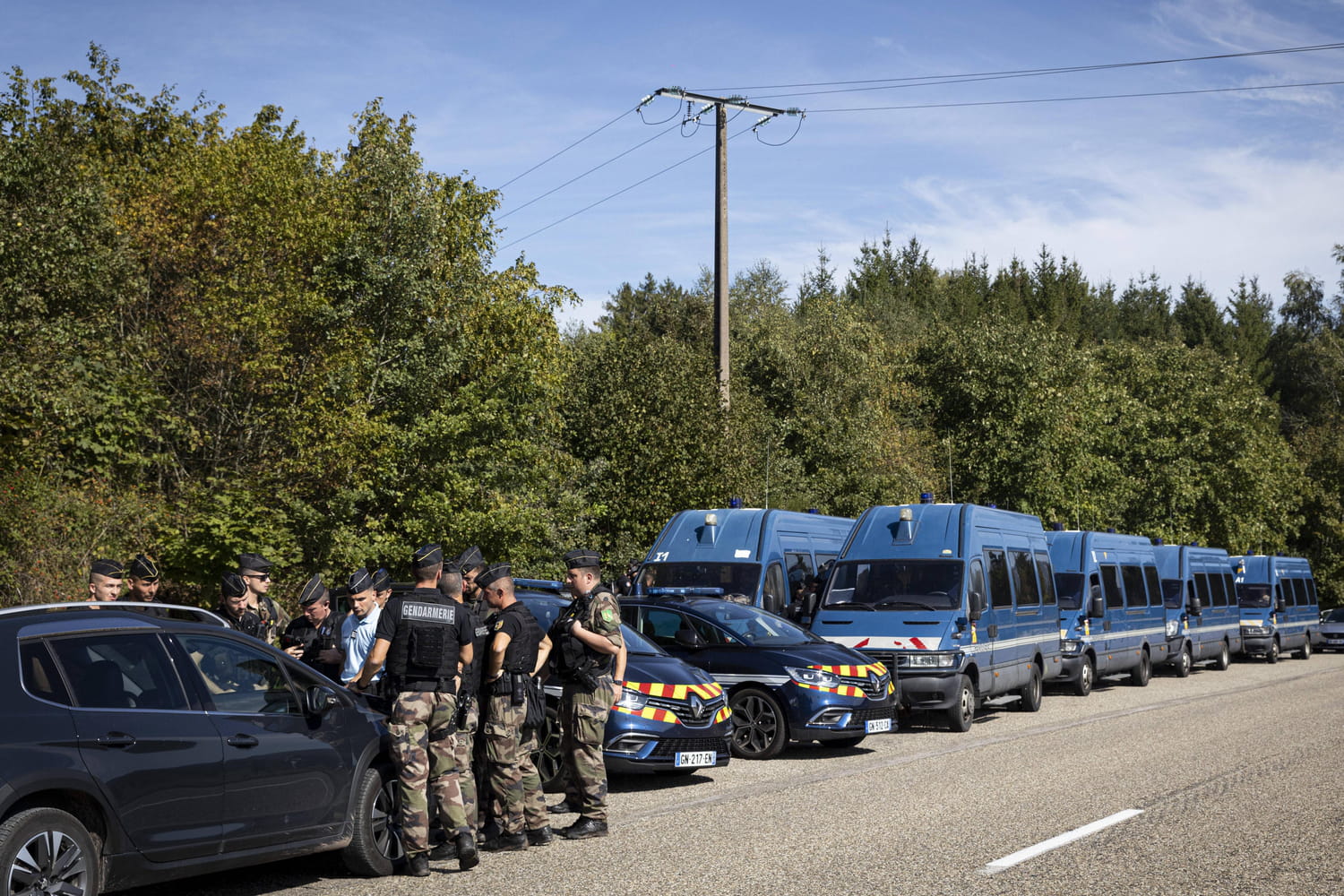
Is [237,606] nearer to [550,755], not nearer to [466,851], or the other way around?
[550,755]

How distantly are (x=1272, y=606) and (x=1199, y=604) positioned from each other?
6302 mm

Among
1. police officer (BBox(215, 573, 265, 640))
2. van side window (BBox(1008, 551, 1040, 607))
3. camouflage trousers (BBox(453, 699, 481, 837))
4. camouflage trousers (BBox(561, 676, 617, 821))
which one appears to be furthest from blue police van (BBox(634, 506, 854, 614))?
camouflage trousers (BBox(453, 699, 481, 837))

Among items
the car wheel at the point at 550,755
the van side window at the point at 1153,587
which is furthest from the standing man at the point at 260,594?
the van side window at the point at 1153,587

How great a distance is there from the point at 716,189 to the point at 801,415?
14.2 metres

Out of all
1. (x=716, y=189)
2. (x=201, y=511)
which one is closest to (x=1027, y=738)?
(x=201, y=511)

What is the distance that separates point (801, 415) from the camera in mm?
40250

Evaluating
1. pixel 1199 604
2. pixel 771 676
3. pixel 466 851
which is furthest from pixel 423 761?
pixel 1199 604

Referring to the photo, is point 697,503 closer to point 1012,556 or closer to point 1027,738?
point 1012,556

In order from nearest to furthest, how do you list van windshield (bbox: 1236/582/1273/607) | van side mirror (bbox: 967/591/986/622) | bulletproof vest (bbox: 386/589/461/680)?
bulletproof vest (bbox: 386/589/461/680)
van side mirror (bbox: 967/591/986/622)
van windshield (bbox: 1236/582/1273/607)

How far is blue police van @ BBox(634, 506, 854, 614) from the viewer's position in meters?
18.3

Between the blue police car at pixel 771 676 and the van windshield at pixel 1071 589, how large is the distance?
9.47m

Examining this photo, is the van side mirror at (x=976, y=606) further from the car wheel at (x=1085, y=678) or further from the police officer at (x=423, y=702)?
the police officer at (x=423, y=702)

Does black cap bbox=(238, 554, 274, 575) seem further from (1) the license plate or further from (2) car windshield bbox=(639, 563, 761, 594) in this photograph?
(2) car windshield bbox=(639, 563, 761, 594)

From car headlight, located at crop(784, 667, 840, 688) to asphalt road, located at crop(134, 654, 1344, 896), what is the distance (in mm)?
760
